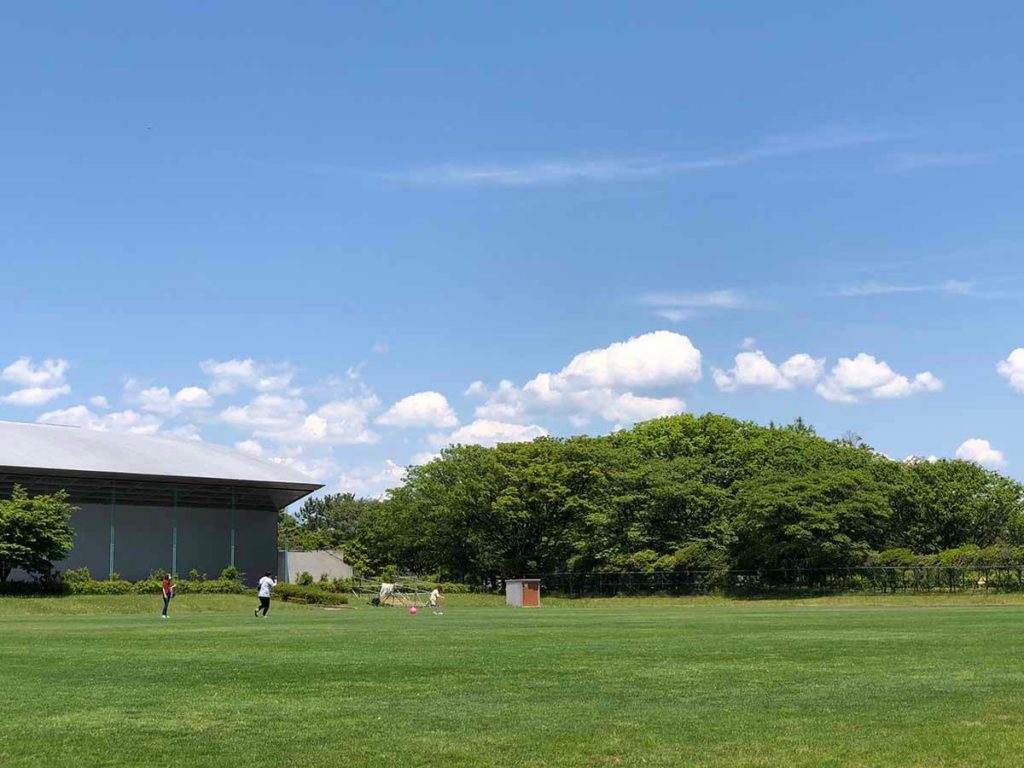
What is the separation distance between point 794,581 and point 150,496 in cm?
4497

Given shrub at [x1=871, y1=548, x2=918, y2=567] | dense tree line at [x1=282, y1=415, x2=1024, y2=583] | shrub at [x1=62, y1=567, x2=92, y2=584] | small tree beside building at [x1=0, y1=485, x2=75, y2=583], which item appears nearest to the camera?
small tree beside building at [x1=0, y1=485, x2=75, y2=583]

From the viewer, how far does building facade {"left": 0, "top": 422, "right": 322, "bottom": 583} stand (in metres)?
76.2

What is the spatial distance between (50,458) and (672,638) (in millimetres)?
57024

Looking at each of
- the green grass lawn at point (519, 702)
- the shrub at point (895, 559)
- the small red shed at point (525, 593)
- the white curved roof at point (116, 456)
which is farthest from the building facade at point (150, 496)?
the green grass lawn at point (519, 702)

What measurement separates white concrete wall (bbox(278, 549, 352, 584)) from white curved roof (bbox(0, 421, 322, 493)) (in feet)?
48.1

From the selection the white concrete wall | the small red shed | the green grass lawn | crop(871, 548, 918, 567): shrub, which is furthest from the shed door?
the green grass lawn

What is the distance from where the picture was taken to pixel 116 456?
3169 inches

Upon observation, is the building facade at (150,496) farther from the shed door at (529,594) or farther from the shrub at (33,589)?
the shed door at (529,594)

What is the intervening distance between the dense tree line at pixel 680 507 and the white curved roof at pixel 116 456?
1406 cm

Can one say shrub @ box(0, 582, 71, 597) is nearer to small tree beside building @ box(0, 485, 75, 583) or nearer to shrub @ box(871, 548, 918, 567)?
small tree beside building @ box(0, 485, 75, 583)

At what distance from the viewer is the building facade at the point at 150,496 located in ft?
250

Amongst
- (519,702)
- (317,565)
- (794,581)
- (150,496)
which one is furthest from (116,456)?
(519,702)

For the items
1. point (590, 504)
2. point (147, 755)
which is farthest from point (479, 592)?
point (147, 755)

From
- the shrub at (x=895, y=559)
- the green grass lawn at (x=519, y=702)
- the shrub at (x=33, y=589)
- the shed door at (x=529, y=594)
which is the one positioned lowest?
the shed door at (x=529, y=594)
